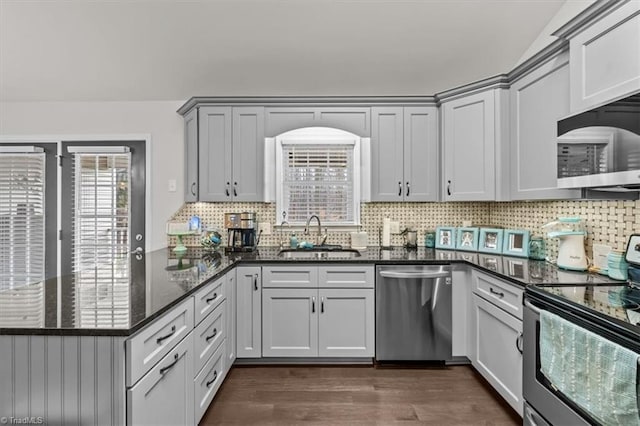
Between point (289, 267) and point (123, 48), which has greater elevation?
point (123, 48)

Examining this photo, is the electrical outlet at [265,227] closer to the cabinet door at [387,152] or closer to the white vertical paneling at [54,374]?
the cabinet door at [387,152]

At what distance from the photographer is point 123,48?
297 centimetres

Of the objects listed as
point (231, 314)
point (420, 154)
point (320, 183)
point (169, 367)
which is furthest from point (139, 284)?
point (420, 154)

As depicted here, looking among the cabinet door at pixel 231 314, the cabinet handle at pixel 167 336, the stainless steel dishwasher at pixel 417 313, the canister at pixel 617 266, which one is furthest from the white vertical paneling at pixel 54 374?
the canister at pixel 617 266

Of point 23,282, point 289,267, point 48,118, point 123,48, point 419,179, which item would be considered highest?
point 123,48

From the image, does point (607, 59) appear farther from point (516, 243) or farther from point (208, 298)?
point (208, 298)

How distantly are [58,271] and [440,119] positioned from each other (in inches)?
162

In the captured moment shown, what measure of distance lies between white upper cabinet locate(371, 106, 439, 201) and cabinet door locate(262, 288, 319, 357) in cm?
122

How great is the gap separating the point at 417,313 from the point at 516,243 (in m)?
0.99

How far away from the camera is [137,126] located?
361 cm

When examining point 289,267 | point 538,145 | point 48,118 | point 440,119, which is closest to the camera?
point 538,145

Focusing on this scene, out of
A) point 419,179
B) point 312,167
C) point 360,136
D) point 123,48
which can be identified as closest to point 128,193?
point 123,48

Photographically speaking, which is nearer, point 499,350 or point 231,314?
point 499,350

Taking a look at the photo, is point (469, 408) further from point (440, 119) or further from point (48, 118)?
point (48, 118)
